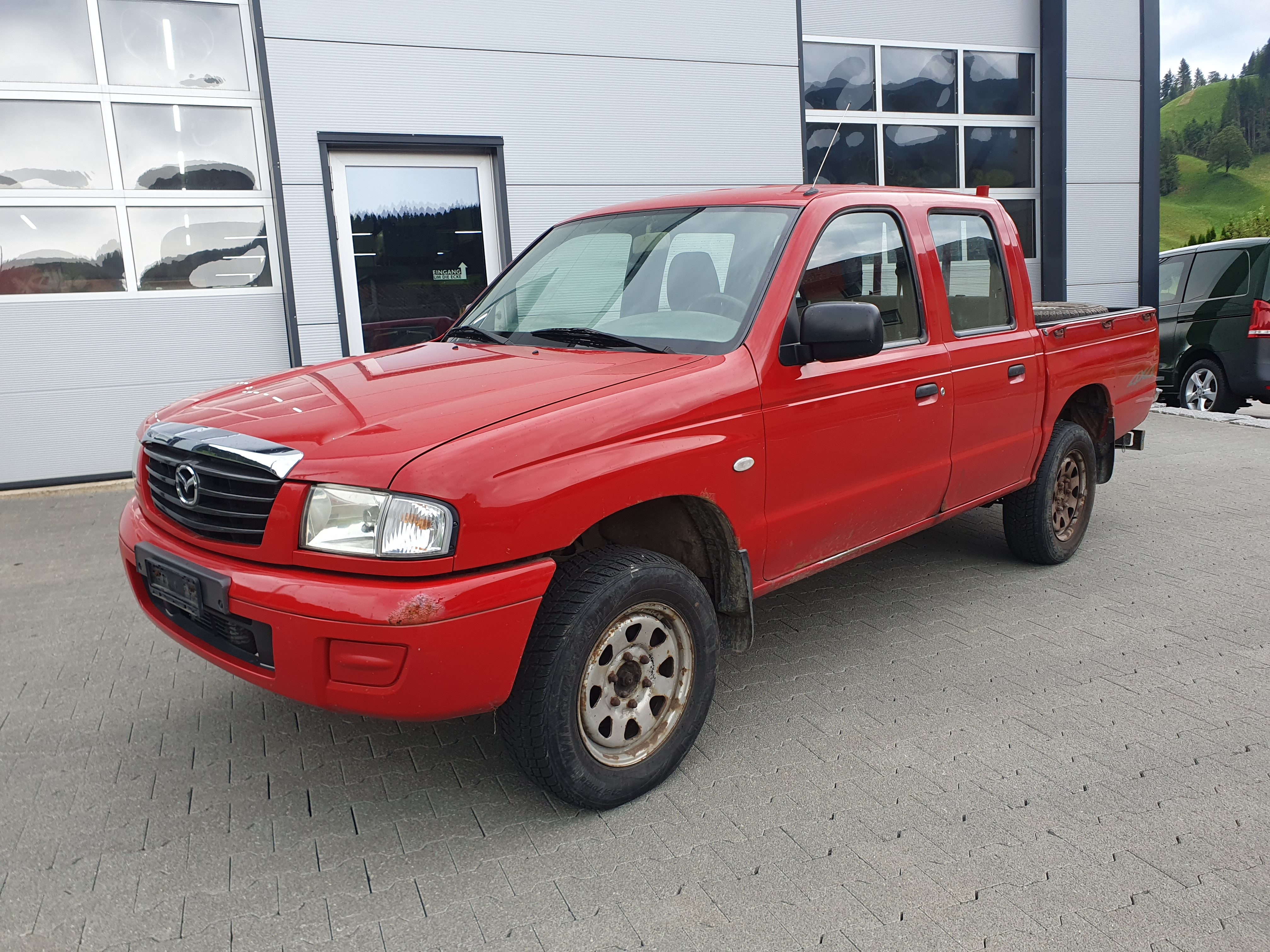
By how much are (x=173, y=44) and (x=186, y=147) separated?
0.81 metres

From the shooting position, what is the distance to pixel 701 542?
3.37 meters

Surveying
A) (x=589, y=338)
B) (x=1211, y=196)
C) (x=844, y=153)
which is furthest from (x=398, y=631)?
(x=1211, y=196)

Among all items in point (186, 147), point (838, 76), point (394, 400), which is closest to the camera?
point (394, 400)

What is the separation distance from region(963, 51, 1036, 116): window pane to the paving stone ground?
8.68 m

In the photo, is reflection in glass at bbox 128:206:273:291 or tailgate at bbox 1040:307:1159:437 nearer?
tailgate at bbox 1040:307:1159:437

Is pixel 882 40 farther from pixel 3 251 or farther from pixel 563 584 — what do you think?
pixel 563 584

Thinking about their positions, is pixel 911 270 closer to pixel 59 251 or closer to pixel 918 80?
pixel 59 251

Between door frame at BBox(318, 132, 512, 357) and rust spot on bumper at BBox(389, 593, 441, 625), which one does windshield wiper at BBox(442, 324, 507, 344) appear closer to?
rust spot on bumper at BBox(389, 593, 441, 625)

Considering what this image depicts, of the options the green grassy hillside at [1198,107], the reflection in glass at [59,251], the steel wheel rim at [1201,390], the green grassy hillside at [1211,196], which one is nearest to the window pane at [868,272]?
the reflection in glass at [59,251]

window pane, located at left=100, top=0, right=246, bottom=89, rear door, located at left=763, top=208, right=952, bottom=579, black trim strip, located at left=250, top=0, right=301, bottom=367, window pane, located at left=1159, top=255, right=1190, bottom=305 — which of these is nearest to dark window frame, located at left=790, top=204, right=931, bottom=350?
rear door, located at left=763, top=208, right=952, bottom=579

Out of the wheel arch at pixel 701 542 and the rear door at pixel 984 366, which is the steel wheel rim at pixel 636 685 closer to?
the wheel arch at pixel 701 542

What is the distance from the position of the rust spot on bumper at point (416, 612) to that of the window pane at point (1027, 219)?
11438mm

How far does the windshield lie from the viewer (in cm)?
346

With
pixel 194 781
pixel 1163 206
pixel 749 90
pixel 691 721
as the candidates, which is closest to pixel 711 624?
pixel 691 721
